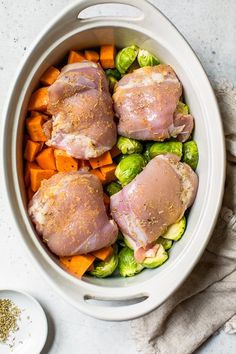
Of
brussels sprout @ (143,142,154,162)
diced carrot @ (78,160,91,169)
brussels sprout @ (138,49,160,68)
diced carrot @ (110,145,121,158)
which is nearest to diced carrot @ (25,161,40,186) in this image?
diced carrot @ (78,160,91,169)

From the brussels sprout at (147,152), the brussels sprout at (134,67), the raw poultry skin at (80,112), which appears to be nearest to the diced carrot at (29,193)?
the raw poultry skin at (80,112)

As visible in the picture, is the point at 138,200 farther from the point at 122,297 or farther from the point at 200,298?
the point at 200,298

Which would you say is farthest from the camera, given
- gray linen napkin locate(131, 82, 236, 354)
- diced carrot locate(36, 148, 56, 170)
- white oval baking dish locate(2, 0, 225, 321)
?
gray linen napkin locate(131, 82, 236, 354)

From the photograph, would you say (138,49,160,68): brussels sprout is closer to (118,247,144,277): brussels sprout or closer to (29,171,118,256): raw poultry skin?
(29,171,118,256): raw poultry skin

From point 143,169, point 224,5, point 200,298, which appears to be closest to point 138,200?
point 143,169

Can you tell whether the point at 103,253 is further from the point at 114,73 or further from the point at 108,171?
the point at 114,73

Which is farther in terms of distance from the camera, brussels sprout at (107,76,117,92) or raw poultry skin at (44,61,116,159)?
brussels sprout at (107,76,117,92)

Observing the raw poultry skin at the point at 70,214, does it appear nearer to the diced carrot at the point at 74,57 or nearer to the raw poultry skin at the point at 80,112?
the raw poultry skin at the point at 80,112

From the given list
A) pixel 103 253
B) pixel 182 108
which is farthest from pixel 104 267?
pixel 182 108
